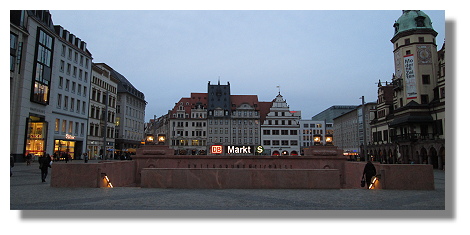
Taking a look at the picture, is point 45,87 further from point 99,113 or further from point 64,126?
point 99,113

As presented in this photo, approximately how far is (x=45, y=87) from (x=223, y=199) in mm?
39581

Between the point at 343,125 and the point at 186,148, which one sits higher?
the point at 343,125

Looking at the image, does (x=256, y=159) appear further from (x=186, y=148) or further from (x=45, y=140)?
(x=186, y=148)

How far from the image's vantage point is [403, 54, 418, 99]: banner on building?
44219 mm

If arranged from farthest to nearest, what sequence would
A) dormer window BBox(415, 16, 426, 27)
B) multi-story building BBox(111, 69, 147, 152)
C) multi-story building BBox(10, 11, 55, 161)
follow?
multi-story building BBox(111, 69, 147, 152)
dormer window BBox(415, 16, 426, 27)
multi-story building BBox(10, 11, 55, 161)

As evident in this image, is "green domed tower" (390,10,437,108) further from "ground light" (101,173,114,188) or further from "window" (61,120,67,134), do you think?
"window" (61,120,67,134)

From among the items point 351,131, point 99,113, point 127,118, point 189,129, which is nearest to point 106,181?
point 99,113

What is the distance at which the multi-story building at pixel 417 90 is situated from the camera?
40.8 metres

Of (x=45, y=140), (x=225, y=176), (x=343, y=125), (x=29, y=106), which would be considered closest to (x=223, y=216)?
(x=225, y=176)

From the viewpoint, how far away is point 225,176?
13.2m

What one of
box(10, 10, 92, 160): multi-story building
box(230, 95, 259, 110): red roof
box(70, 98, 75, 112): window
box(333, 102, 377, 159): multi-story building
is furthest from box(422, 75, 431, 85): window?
box(70, 98, 75, 112): window

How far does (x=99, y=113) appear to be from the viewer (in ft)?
195

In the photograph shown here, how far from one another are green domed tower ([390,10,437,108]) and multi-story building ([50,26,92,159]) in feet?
161

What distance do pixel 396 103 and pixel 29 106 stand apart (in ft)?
168
